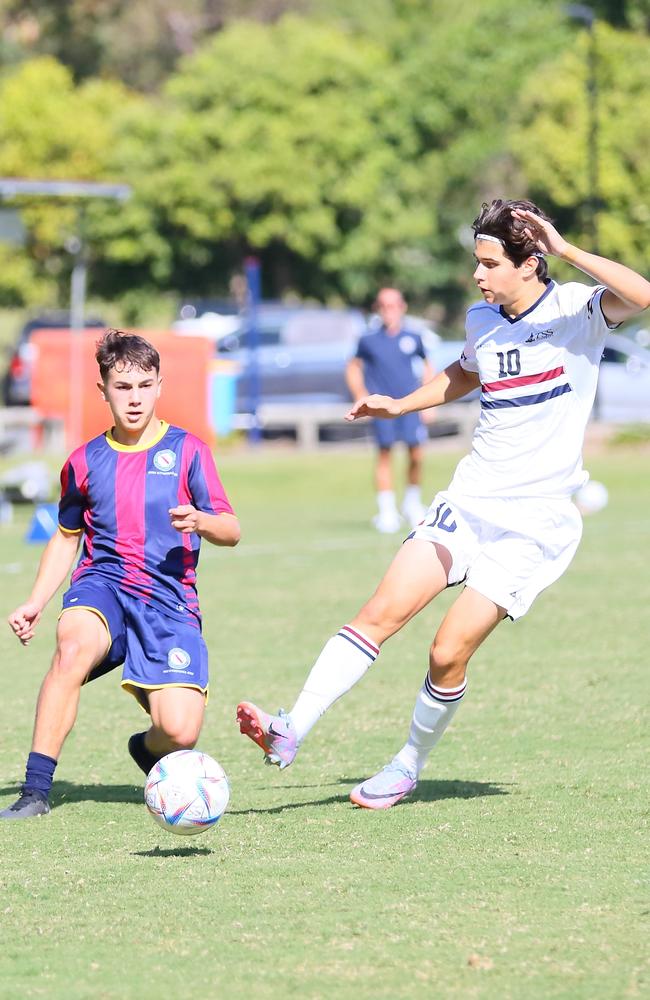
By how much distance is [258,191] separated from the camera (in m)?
37.2

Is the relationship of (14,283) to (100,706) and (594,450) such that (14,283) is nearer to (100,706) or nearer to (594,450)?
(594,450)

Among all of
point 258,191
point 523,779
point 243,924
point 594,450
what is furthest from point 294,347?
point 243,924

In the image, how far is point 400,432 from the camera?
1662cm

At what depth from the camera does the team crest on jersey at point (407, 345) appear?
16.6m

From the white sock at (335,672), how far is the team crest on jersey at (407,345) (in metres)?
11.0

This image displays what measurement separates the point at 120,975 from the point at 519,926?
42.2 inches

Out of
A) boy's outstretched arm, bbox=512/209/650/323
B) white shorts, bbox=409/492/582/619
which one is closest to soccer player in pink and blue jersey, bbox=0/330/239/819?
white shorts, bbox=409/492/582/619

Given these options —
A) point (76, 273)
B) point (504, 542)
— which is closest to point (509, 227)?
point (504, 542)

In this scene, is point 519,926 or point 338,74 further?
point 338,74

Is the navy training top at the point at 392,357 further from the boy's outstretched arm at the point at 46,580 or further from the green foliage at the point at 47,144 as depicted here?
the green foliage at the point at 47,144

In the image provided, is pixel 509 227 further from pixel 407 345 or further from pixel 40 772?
pixel 407 345

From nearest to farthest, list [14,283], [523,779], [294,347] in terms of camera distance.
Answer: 1. [523,779]
2. [294,347]
3. [14,283]

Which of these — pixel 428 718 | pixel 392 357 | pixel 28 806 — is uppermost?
pixel 392 357

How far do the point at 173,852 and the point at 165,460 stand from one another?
1.39 m
